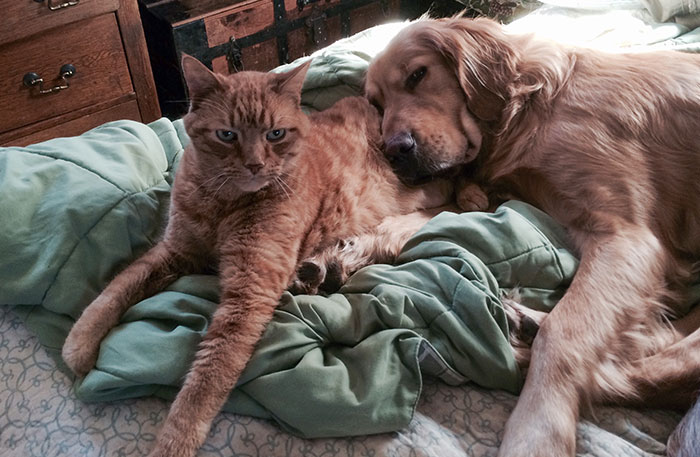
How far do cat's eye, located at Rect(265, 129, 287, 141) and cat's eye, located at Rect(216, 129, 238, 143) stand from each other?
0.09 m

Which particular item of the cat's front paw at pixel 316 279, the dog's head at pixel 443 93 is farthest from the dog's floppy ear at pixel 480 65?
the cat's front paw at pixel 316 279

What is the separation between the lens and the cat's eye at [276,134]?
1.62 m

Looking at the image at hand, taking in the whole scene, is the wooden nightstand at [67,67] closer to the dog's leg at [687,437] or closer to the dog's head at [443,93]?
the dog's head at [443,93]

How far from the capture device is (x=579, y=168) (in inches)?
64.7

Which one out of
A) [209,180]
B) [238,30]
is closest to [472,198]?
[209,180]

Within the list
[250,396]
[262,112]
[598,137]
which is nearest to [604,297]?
[598,137]

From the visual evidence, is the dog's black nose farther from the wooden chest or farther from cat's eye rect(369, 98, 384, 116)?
the wooden chest

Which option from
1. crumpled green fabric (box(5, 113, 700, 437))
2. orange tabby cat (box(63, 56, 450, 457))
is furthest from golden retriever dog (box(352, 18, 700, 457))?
orange tabby cat (box(63, 56, 450, 457))

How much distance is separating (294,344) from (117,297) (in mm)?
496

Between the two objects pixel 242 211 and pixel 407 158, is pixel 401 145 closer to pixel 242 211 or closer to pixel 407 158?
pixel 407 158

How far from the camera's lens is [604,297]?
4.74 ft

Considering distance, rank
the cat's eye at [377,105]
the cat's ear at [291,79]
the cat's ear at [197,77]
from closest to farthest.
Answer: the cat's ear at [197,77], the cat's ear at [291,79], the cat's eye at [377,105]

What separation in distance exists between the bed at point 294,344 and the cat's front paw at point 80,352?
0.03 meters

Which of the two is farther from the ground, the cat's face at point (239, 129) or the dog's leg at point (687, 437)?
the cat's face at point (239, 129)
